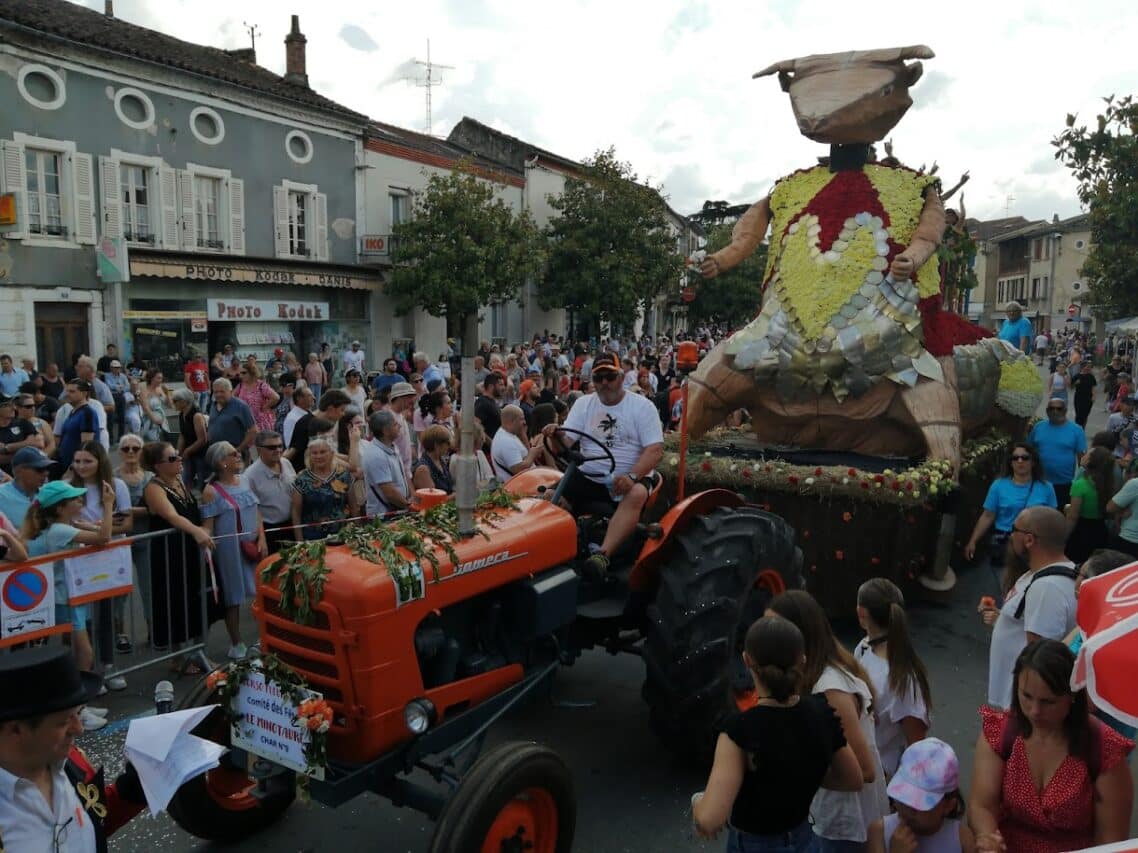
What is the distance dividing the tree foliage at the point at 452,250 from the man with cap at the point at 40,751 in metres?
20.3

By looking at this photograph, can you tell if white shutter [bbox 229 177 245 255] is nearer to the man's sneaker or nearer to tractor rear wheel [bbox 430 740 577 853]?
the man's sneaker

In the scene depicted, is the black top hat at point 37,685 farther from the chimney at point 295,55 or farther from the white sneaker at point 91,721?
the chimney at point 295,55

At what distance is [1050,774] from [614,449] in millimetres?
2590

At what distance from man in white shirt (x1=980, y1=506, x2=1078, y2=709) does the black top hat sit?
125 inches

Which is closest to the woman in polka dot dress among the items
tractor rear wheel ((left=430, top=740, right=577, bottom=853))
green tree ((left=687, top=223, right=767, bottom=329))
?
tractor rear wheel ((left=430, top=740, right=577, bottom=853))

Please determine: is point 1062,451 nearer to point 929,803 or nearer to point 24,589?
point 929,803

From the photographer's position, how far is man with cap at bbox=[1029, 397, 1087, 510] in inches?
295

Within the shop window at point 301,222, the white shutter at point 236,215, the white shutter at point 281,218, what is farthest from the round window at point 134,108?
the shop window at point 301,222

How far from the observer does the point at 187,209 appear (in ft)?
63.1

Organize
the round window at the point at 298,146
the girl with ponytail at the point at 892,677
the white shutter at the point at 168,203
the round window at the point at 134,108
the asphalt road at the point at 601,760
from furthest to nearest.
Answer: the round window at the point at 298,146 < the white shutter at the point at 168,203 < the round window at the point at 134,108 < the asphalt road at the point at 601,760 < the girl with ponytail at the point at 892,677

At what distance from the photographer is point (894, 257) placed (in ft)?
23.9

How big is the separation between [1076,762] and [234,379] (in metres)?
12.8

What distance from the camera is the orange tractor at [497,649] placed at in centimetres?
306

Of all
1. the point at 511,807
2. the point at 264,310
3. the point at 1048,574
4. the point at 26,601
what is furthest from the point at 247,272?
the point at 1048,574
